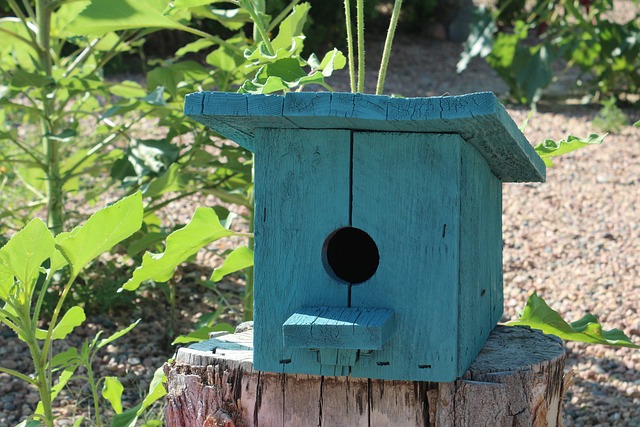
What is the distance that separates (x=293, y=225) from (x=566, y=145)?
0.68 m

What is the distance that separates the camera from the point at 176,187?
2891mm

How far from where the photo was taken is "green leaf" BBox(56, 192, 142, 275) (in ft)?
6.27

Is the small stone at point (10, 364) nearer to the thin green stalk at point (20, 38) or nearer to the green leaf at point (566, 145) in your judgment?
the thin green stalk at point (20, 38)

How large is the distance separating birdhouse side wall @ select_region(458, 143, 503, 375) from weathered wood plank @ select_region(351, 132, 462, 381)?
4cm

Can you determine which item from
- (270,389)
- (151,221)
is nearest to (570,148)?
(270,389)

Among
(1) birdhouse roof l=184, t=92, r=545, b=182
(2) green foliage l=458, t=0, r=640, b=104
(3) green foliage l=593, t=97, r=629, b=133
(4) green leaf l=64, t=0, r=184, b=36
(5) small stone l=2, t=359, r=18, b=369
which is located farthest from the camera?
(2) green foliage l=458, t=0, r=640, b=104

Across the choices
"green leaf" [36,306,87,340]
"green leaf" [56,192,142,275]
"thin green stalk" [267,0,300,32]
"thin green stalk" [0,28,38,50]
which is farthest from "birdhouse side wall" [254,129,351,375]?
"thin green stalk" [0,28,38,50]

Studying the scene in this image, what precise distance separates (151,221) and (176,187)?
2.87ft

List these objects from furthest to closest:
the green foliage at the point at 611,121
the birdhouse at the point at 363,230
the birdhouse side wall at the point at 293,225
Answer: the green foliage at the point at 611,121
the birdhouse side wall at the point at 293,225
the birdhouse at the point at 363,230

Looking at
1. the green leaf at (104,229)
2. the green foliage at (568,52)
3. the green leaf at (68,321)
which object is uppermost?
the green foliage at (568,52)

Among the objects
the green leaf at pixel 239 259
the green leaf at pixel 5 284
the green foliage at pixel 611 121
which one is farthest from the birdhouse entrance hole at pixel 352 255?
the green foliage at pixel 611 121

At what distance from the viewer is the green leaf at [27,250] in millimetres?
1873

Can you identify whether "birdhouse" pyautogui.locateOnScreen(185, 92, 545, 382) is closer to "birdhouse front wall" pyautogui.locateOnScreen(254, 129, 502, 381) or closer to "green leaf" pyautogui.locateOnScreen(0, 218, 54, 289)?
"birdhouse front wall" pyautogui.locateOnScreen(254, 129, 502, 381)

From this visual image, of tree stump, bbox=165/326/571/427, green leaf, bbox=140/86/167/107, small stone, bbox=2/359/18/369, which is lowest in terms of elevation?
small stone, bbox=2/359/18/369
